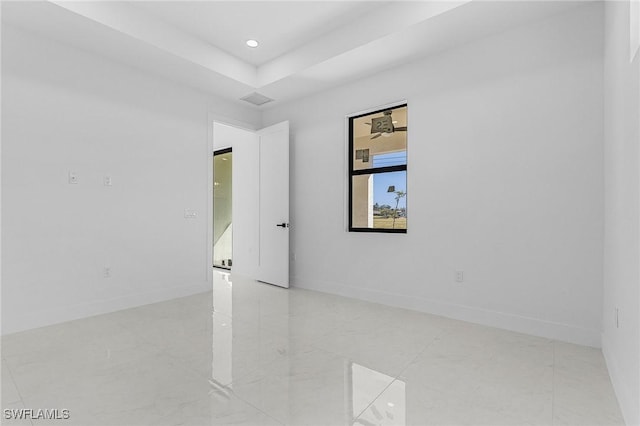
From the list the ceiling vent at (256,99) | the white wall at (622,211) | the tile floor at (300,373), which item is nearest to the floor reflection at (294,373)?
the tile floor at (300,373)

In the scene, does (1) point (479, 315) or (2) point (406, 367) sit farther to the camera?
(1) point (479, 315)

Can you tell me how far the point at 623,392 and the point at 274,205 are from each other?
3844 mm

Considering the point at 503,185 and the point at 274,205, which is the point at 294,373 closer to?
the point at 503,185

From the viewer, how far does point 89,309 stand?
10.6 ft

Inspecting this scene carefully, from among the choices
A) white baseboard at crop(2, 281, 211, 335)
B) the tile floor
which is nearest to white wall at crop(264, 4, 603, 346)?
the tile floor

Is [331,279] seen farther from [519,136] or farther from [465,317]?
[519,136]

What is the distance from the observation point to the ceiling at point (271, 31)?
8.82 ft

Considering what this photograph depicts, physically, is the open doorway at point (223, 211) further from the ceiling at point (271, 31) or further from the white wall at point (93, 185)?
the ceiling at point (271, 31)

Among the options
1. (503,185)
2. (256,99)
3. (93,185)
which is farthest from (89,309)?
(503,185)

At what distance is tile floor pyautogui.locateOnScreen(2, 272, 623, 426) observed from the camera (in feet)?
5.33

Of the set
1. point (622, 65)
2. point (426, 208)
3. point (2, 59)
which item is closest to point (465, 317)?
point (426, 208)

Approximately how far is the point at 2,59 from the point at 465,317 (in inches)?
184

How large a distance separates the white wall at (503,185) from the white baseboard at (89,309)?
2.11 metres

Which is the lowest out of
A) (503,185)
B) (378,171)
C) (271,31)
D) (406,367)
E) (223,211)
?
(406,367)
